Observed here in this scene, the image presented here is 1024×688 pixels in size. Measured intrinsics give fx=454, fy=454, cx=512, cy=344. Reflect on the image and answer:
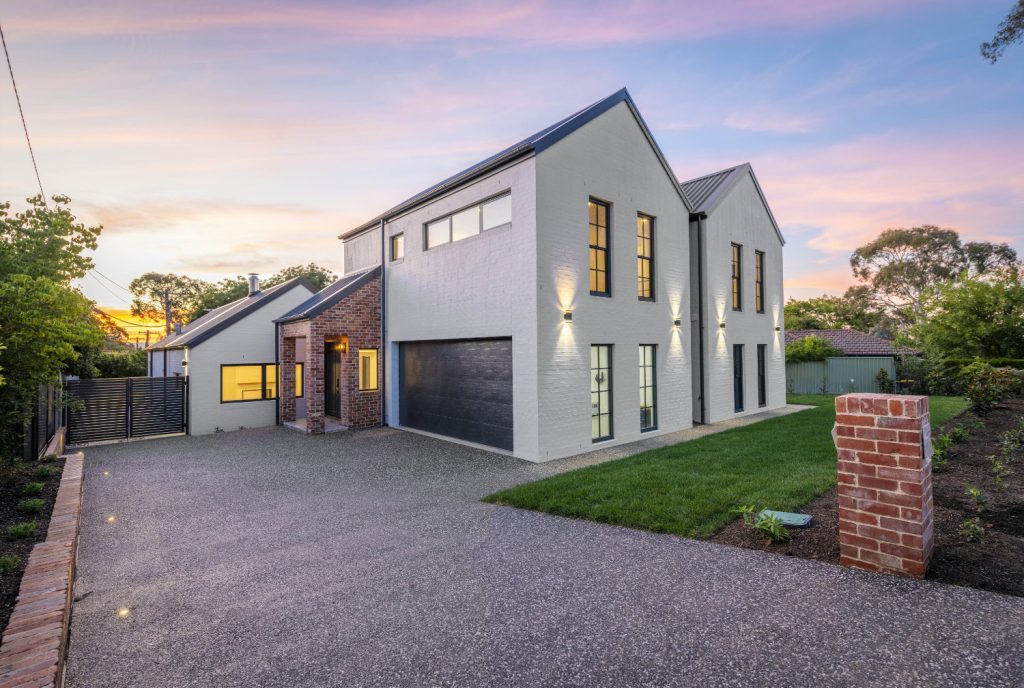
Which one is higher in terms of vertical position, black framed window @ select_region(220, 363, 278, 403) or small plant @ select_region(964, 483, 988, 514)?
black framed window @ select_region(220, 363, 278, 403)

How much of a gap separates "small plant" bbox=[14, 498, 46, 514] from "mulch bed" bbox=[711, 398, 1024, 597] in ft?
25.3

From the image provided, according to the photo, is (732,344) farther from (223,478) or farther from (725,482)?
(223,478)

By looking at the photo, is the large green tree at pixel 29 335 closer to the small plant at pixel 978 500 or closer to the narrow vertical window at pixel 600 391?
the narrow vertical window at pixel 600 391

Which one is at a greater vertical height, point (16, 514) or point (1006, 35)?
point (1006, 35)

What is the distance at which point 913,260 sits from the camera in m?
34.8

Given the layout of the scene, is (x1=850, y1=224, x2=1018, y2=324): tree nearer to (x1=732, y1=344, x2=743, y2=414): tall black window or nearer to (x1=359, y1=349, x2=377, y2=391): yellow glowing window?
(x1=732, y1=344, x2=743, y2=414): tall black window

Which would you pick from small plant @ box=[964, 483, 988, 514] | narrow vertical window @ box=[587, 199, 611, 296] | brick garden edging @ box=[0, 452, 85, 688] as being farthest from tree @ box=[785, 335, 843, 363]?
brick garden edging @ box=[0, 452, 85, 688]

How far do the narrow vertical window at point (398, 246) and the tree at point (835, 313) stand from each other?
34558 millimetres

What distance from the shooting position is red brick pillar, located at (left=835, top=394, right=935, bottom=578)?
357 cm

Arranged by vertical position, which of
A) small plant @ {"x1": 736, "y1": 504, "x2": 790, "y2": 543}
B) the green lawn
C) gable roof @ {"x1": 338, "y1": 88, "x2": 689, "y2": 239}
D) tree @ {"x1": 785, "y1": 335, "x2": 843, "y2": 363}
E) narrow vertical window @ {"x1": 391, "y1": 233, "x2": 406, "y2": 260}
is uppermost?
gable roof @ {"x1": 338, "y1": 88, "x2": 689, "y2": 239}

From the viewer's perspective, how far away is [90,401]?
10961mm

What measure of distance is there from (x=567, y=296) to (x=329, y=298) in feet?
22.8

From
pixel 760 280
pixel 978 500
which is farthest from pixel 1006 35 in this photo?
pixel 978 500

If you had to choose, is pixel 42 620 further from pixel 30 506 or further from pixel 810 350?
pixel 810 350
